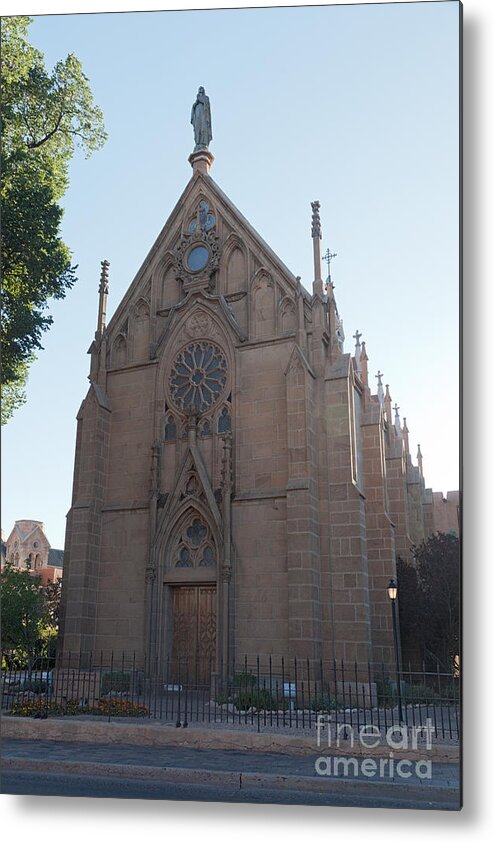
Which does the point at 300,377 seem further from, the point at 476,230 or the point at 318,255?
the point at 476,230

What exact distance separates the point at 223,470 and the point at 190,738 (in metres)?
8.46

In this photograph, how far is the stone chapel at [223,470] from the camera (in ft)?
50.9

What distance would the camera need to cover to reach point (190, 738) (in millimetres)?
9039

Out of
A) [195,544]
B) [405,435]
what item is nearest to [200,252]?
[195,544]

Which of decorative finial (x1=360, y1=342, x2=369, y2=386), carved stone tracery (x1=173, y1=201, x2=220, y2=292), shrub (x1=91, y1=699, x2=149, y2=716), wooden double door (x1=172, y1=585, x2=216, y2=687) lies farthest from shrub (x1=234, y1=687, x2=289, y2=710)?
decorative finial (x1=360, y1=342, x2=369, y2=386)

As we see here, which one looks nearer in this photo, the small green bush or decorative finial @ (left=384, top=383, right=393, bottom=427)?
the small green bush

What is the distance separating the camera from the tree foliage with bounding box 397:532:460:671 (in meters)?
16.0

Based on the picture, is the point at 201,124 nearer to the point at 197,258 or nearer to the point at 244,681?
the point at 197,258

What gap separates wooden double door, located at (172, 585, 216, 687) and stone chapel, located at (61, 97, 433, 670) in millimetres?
49

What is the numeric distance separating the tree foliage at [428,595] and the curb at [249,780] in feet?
27.1

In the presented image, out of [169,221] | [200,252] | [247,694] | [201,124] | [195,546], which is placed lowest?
[247,694]

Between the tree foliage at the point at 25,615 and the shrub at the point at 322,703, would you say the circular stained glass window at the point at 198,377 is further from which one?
the shrub at the point at 322,703

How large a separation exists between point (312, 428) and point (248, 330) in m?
3.47

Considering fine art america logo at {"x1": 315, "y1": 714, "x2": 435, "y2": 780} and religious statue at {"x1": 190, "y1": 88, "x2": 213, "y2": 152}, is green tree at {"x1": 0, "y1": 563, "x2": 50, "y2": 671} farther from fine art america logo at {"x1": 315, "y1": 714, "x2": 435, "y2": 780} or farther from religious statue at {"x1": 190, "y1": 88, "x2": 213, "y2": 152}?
religious statue at {"x1": 190, "y1": 88, "x2": 213, "y2": 152}
